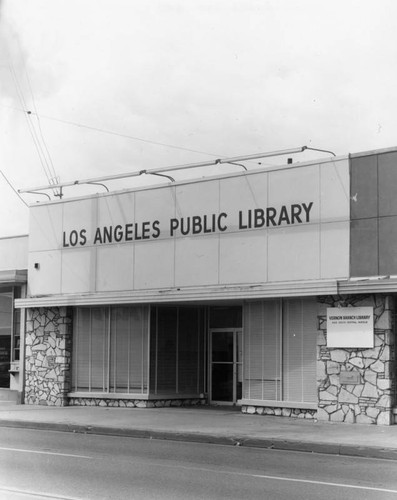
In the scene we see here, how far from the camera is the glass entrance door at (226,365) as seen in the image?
2253 centimetres

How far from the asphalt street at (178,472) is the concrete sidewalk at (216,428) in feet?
1.53

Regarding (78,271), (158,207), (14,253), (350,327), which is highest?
(158,207)

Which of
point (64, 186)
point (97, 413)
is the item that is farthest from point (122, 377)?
point (64, 186)

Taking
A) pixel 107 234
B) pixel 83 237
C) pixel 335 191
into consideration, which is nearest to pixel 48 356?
pixel 83 237

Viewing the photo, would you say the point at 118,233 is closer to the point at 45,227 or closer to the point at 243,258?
the point at 45,227

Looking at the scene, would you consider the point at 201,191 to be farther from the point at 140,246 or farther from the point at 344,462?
the point at 344,462

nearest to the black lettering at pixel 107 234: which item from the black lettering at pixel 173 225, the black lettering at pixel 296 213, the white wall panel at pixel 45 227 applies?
the white wall panel at pixel 45 227

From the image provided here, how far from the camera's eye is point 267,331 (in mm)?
19797

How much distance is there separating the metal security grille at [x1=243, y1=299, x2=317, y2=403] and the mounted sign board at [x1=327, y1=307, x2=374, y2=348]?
691 millimetres

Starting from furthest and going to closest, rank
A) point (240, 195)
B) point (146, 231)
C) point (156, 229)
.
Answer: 1. point (146, 231)
2. point (156, 229)
3. point (240, 195)

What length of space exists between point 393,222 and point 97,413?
28.7 ft

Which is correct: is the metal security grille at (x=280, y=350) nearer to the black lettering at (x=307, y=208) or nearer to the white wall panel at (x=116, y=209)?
the black lettering at (x=307, y=208)

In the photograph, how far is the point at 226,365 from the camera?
22859 millimetres

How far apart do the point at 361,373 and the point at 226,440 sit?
390 cm
